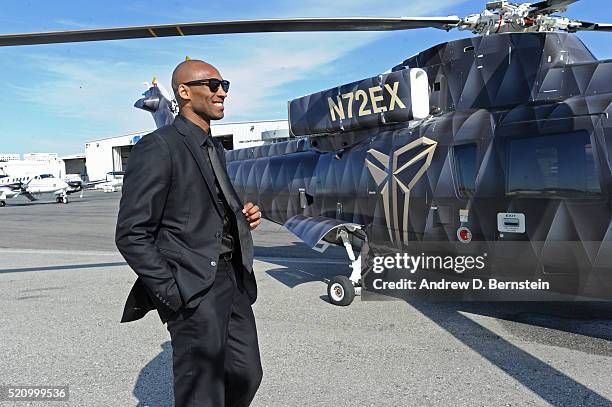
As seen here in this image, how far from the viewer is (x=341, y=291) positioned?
5.66 metres

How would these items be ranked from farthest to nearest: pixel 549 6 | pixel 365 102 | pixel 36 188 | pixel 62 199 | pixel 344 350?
1. pixel 36 188
2. pixel 62 199
3. pixel 365 102
4. pixel 549 6
5. pixel 344 350

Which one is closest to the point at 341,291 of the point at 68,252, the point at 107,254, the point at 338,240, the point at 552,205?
the point at 338,240

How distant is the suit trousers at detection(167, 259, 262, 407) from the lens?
2.12 meters

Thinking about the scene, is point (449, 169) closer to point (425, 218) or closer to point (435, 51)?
point (425, 218)

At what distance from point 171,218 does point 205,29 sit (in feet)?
9.79

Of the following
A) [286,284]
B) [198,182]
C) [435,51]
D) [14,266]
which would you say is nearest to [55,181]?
[14,266]

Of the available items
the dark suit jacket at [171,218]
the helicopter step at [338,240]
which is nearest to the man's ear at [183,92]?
the dark suit jacket at [171,218]

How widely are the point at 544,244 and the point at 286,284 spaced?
3.59 m

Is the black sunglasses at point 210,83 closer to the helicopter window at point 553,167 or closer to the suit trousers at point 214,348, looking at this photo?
the suit trousers at point 214,348

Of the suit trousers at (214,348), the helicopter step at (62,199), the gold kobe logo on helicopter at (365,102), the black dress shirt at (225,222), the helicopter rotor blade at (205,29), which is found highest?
the helicopter rotor blade at (205,29)

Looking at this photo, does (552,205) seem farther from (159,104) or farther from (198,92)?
(159,104)

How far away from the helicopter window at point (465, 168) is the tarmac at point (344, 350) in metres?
1.31

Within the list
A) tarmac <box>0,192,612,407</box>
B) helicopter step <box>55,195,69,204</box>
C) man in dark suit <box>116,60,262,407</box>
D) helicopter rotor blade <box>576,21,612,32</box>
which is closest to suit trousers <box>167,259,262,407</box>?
man in dark suit <box>116,60,262,407</box>

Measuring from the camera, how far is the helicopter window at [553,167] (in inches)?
164
